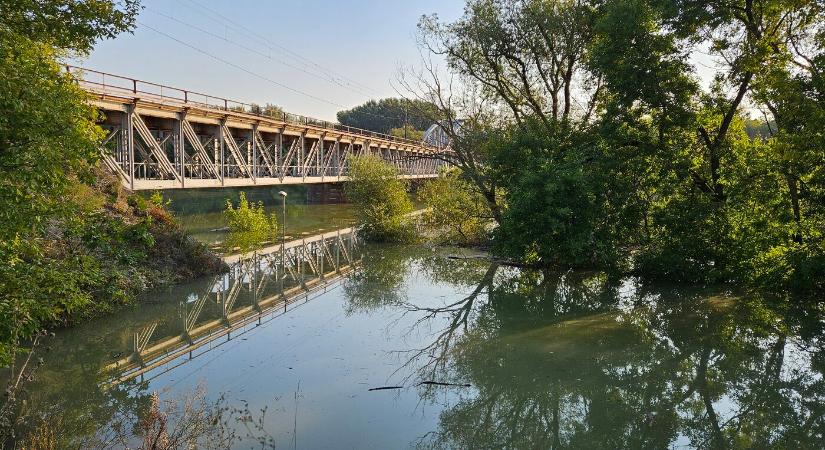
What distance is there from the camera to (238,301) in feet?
58.7

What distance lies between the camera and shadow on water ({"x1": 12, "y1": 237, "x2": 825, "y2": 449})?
887 centimetres

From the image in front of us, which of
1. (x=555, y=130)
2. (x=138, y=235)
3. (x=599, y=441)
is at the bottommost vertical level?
(x=599, y=441)

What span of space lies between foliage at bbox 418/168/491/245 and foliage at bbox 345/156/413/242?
66.3 inches

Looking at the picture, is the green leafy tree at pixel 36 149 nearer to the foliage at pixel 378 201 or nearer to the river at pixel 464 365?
the river at pixel 464 365

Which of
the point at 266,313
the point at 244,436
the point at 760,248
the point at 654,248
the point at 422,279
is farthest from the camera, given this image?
the point at 422,279

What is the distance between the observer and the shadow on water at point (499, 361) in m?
8.87

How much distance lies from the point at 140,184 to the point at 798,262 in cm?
2237

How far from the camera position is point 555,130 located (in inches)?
886

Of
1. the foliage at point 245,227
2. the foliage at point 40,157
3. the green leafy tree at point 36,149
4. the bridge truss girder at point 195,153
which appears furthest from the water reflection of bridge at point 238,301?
the bridge truss girder at point 195,153

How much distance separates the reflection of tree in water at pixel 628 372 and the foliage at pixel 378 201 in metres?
14.2

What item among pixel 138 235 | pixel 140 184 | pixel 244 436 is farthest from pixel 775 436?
pixel 140 184

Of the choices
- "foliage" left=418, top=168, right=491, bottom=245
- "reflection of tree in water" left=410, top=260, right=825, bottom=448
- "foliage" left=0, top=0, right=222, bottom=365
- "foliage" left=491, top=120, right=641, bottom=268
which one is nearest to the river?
"reflection of tree in water" left=410, top=260, right=825, bottom=448

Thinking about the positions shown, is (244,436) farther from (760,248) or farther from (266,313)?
(760,248)

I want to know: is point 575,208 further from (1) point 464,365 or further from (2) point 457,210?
(2) point 457,210
